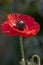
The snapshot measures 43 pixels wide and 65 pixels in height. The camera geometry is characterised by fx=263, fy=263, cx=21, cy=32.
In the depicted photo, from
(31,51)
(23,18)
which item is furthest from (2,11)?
(23,18)

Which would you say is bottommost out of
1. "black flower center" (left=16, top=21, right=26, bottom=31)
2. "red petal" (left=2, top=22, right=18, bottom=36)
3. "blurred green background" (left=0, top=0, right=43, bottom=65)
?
"red petal" (left=2, top=22, right=18, bottom=36)

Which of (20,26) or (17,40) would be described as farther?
(17,40)

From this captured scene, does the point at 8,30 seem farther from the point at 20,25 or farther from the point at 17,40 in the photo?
the point at 17,40

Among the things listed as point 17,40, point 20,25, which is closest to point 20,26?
point 20,25

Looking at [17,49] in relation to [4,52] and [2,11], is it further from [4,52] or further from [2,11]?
[2,11]

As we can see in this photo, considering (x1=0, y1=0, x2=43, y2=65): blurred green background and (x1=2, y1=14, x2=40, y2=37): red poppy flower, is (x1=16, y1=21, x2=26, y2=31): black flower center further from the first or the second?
(x1=0, y1=0, x2=43, y2=65): blurred green background

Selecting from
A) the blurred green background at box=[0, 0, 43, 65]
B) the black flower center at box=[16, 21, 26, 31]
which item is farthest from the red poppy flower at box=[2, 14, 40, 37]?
the blurred green background at box=[0, 0, 43, 65]

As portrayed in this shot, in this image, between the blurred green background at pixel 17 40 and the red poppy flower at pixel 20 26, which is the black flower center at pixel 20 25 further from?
the blurred green background at pixel 17 40
